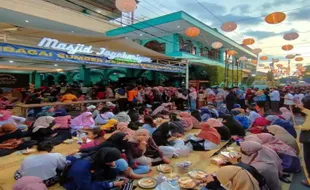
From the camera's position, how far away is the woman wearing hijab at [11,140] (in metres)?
4.23

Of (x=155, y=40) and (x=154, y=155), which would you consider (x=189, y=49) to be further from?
(x=154, y=155)

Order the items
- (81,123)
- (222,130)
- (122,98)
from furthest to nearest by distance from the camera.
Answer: (122,98), (81,123), (222,130)

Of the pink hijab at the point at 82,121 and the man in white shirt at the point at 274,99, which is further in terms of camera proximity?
the man in white shirt at the point at 274,99

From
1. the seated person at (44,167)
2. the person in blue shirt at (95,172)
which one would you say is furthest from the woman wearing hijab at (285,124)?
the seated person at (44,167)

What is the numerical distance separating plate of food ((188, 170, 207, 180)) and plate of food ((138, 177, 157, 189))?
0.65 m

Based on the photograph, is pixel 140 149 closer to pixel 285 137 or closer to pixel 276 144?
pixel 276 144

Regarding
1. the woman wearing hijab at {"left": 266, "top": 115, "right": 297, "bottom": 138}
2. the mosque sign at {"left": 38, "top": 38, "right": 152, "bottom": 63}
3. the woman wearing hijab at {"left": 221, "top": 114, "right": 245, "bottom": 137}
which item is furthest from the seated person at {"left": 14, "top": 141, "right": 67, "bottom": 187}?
the woman wearing hijab at {"left": 266, "top": 115, "right": 297, "bottom": 138}

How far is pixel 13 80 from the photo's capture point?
14.2 meters

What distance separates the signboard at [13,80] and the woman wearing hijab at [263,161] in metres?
15.5

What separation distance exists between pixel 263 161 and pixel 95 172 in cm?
221

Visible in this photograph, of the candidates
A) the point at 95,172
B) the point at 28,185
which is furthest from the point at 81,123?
the point at 28,185

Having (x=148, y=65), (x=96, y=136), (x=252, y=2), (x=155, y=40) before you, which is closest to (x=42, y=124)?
(x=96, y=136)

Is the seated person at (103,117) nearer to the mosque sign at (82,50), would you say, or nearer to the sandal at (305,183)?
the mosque sign at (82,50)

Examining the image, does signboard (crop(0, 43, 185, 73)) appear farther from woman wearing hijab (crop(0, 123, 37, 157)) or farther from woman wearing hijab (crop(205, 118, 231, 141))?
woman wearing hijab (crop(205, 118, 231, 141))
